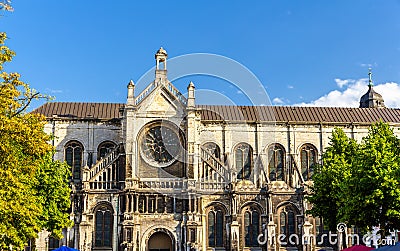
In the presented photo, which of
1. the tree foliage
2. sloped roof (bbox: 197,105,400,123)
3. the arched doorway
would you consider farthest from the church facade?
the tree foliage

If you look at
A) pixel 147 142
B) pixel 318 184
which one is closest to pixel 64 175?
pixel 147 142

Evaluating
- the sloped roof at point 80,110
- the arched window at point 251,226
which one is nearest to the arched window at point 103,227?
the sloped roof at point 80,110

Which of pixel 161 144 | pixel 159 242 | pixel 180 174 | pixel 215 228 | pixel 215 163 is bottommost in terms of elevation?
pixel 159 242

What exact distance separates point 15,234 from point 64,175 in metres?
14.6

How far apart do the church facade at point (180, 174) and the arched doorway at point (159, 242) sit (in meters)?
0.09

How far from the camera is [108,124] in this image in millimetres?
58594

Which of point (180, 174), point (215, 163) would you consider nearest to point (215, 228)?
point (180, 174)

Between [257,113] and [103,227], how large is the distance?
2306 centimetres

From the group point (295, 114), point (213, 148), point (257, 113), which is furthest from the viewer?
point (295, 114)

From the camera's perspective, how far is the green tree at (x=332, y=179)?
38312mm

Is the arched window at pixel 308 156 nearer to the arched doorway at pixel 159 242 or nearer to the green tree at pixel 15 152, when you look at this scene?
the arched doorway at pixel 159 242

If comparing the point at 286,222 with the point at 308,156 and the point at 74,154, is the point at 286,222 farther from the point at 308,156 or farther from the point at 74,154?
the point at 74,154

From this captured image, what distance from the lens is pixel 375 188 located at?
106ft

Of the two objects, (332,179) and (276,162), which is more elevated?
(276,162)
